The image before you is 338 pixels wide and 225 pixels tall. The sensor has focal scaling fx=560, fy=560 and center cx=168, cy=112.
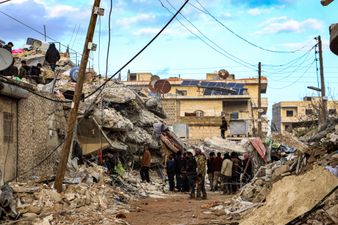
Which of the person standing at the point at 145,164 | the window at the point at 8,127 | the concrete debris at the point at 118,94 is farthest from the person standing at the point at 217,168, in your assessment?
the window at the point at 8,127

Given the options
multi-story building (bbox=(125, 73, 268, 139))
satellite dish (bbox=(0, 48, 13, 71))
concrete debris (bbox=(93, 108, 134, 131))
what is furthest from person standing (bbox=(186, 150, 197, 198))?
multi-story building (bbox=(125, 73, 268, 139))

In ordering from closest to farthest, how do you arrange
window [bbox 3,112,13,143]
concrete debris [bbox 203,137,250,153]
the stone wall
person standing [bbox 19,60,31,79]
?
1. the stone wall
2. window [bbox 3,112,13,143]
3. person standing [bbox 19,60,31,79]
4. concrete debris [bbox 203,137,250,153]

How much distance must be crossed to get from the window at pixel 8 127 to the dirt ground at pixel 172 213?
3785mm

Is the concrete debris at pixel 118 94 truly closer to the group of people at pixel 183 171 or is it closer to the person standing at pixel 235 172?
the group of people at pixel 183 171

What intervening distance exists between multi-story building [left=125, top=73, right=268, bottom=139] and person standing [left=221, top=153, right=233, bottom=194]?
2302 centimetres

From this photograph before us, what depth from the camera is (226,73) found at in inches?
2389

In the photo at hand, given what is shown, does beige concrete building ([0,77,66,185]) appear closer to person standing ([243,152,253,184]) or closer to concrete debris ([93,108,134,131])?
concrete debris ([93,108,134,131])

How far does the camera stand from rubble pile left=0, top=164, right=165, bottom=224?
12391 mm

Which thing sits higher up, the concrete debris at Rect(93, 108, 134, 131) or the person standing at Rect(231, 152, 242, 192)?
the concrete debris at Rect(93, 108, 134, 131)

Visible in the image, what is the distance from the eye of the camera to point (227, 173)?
2089cm

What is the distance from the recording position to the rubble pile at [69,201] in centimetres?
1239

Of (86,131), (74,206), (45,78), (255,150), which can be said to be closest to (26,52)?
(45,78)

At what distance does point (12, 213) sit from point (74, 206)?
203 centimetres

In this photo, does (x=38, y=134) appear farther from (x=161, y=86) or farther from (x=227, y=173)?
(x=161, y=86)
